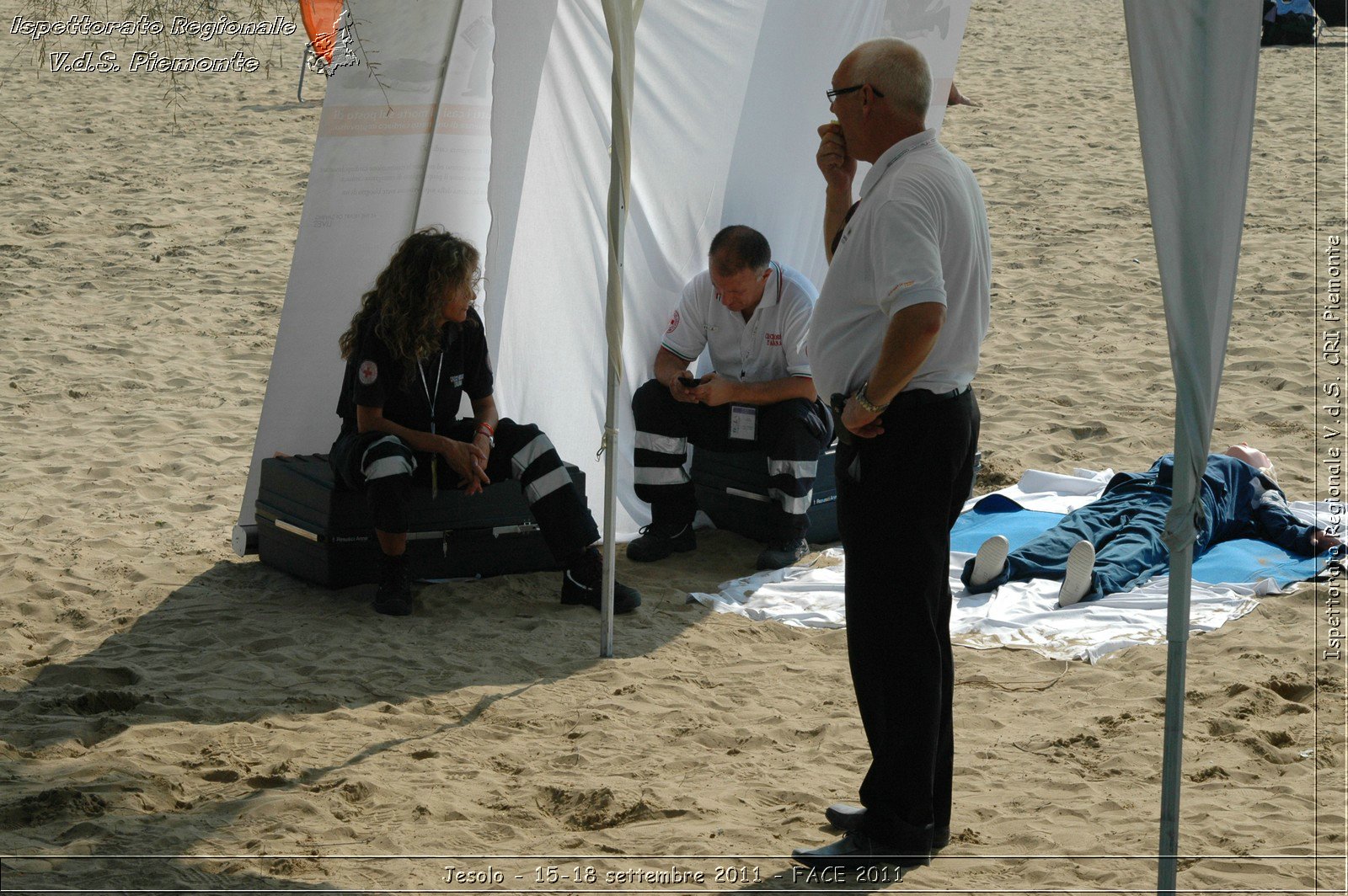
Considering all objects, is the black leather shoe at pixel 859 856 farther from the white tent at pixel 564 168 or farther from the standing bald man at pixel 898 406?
the white tent at pixel 564 168

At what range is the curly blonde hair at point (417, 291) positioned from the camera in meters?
4.21

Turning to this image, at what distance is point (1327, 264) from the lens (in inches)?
350

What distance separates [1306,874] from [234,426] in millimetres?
5154

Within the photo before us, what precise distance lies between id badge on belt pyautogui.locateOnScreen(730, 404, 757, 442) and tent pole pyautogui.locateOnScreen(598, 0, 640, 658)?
1.11m

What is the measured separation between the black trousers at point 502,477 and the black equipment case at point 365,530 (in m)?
0.09

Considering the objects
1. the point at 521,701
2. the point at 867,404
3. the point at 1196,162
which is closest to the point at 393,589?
the point at 521,701

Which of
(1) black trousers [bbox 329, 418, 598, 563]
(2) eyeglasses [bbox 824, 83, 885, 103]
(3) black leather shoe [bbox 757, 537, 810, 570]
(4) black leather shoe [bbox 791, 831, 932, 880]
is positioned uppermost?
(2) eyeglasses [bbox 824, 83, 885, 103]

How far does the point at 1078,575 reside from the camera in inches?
173

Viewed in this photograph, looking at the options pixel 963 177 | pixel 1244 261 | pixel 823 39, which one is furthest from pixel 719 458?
pixel 1244 261

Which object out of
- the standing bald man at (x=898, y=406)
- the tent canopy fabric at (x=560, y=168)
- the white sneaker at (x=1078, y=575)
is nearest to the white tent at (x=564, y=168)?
the tent canopy fabric at (x=560, y=168)

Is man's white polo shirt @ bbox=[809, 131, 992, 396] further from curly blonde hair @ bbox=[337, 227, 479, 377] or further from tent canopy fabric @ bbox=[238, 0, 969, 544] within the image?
tent canopy fabric @ bbox=[238, 0, 969, 544]

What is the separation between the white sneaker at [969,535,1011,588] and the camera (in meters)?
4.54

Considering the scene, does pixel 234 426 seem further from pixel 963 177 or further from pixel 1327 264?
pixel 1327 264

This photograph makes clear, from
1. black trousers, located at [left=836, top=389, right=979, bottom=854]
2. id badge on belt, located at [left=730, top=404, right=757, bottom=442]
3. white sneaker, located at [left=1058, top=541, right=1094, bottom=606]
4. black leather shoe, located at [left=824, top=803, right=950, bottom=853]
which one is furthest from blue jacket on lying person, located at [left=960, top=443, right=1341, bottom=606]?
black trousers, located at [left=836, top=389, right=979, bottom=854]
